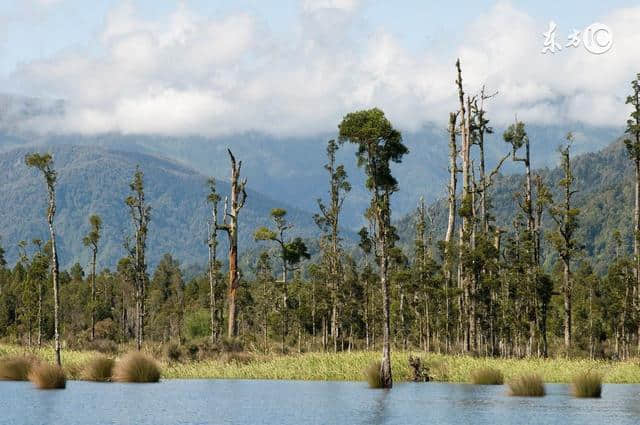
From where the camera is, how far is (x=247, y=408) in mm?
37312

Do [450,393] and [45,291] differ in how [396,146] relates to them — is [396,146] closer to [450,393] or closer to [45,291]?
[450,393]

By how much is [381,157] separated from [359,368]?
21.8 meters

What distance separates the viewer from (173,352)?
64.7 metres

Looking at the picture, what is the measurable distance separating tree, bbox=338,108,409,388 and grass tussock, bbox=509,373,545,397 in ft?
19.6

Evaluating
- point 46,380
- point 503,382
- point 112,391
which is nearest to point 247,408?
point 112,391

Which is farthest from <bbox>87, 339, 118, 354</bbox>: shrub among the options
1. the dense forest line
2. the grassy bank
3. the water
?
the water

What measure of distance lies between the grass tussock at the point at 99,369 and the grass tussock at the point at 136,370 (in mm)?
825

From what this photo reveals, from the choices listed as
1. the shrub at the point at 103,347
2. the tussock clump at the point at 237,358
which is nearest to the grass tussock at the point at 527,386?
the tussock clump at the point at 237,358

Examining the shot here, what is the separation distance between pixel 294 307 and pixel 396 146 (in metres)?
50.7

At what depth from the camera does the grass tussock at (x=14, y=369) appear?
5197 centimetres

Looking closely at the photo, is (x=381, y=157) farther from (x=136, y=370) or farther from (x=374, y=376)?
(x=136, y=370)

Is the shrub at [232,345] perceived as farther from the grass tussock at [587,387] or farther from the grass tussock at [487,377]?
the grass tussock at [587,387]

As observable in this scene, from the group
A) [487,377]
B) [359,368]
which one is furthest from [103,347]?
[487,377]

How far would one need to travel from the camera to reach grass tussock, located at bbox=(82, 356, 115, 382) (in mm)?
50812
